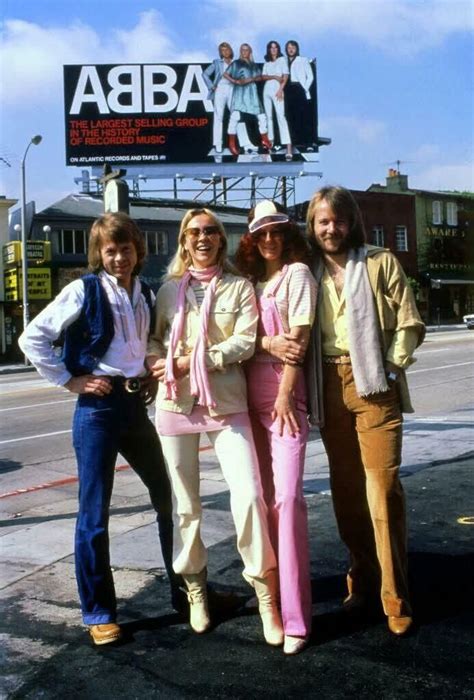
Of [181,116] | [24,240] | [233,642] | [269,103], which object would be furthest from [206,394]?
[269,103]

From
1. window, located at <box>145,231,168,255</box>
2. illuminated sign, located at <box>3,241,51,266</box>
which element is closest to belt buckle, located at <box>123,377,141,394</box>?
illuminated sign, located at <box>3,241,51,266</box>

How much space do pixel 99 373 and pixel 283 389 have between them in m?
0.84

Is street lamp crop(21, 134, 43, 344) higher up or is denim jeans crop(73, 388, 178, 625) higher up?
street lamp crop(21, 134, 43, 344)

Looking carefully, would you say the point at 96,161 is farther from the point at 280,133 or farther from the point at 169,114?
the point at 280,133

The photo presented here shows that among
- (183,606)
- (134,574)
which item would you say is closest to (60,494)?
(134,574)

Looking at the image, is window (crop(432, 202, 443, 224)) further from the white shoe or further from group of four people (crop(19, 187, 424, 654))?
the white shoe

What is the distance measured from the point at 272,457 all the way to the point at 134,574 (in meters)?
1.34

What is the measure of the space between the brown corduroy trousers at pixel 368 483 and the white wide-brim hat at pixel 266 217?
716mm

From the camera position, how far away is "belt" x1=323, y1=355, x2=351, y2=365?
12.7 ft

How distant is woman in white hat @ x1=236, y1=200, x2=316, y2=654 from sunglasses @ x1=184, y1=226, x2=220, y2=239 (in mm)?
163

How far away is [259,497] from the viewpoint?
369cm

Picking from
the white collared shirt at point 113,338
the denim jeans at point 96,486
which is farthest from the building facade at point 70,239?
the denim jeans at point 96,486

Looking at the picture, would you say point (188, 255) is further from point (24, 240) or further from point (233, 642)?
point (24, 240)

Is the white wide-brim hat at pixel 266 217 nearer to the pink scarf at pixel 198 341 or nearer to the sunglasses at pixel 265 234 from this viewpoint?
the sunglasses at pixel 265 234
